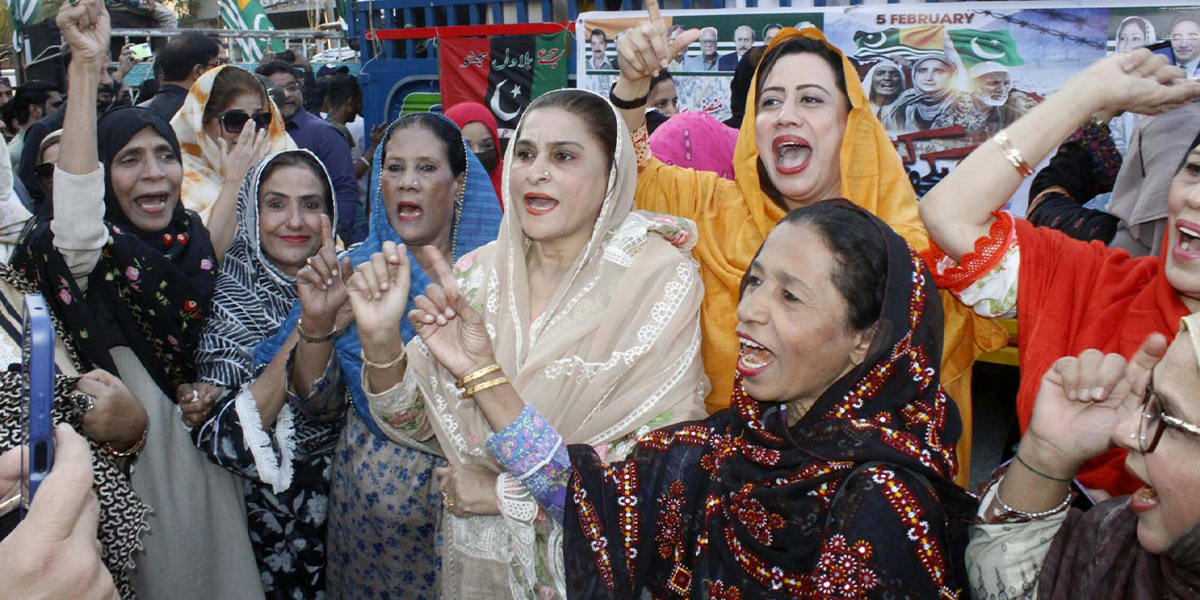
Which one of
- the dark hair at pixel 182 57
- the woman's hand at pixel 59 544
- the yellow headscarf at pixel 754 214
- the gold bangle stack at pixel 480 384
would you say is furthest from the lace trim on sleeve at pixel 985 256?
the dark hair at pixel 182 57

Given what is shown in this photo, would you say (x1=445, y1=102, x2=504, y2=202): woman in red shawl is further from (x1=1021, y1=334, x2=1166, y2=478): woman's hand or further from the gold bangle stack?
(x1=1021, y1=334, x2=1166, y2=478): woman's hand

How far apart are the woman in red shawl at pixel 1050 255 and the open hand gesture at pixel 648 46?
2.57ft

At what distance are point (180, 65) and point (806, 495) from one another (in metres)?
4.22

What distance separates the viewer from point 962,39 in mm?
3779

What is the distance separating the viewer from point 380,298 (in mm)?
2041

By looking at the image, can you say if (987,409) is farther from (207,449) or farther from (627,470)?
(207,449)

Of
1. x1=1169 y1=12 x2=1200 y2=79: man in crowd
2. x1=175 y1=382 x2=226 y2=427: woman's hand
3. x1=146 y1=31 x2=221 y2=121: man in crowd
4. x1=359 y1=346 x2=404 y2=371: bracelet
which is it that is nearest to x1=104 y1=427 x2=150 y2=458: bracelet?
x1=175 y1=382 x2=226 y2=427: woman's hand

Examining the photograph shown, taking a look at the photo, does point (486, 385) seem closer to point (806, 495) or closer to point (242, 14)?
point (806, 495)

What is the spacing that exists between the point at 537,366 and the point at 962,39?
2703 millimetres

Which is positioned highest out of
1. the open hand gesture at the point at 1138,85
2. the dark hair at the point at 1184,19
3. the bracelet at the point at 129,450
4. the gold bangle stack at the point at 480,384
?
the dark hair at the point at 1184,19

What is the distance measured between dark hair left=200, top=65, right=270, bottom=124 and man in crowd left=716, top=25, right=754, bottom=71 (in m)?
2.17

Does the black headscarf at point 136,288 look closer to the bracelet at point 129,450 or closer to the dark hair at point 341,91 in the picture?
the bracelet at point 129,450

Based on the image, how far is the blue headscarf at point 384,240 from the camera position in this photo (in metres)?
2.48

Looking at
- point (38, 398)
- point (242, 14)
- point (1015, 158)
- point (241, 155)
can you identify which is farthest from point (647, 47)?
point (242, 14)
